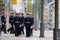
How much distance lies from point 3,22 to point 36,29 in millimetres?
7461

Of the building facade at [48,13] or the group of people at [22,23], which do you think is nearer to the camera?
the group of people at [22,23]

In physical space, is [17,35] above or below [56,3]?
below

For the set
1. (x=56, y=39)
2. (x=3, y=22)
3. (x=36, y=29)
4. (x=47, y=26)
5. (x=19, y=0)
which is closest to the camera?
(x=56, y=39)

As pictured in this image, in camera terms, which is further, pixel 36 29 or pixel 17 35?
pixel 36 29

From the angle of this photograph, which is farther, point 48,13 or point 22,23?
point 48,13

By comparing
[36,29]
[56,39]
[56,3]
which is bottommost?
[36,29]

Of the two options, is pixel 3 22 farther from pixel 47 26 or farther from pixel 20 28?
pixel 47 26

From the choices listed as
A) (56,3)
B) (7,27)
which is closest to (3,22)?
(7,27)

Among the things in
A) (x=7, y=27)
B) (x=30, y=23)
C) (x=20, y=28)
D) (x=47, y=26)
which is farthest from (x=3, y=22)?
(x=47, y=26)

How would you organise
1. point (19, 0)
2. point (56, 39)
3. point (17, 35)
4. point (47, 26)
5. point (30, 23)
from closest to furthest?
Answer: point (56, 39) < point (30, 23) < point (17, 35) < point (47, 26) < point (19, 0)

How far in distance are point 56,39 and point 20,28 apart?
1207 cm

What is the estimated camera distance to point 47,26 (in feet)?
112

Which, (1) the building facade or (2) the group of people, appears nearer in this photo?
(2) the group of people

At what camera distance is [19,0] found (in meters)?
40.3
